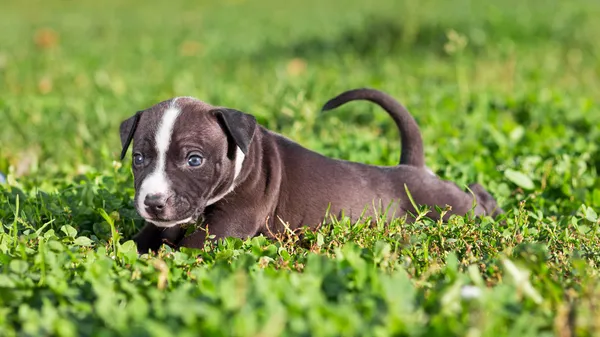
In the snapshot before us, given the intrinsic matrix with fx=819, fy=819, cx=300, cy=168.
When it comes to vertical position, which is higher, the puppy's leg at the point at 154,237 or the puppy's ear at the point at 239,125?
the puppy's ear at the point at 239,125

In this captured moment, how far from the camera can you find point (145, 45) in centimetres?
1252

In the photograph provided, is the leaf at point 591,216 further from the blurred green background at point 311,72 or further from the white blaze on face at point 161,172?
the white blaze on face at point 161,172

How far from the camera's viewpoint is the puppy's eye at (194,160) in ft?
12.9

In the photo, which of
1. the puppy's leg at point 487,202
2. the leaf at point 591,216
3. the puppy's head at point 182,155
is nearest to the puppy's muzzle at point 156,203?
the puppy's head at point 182,155

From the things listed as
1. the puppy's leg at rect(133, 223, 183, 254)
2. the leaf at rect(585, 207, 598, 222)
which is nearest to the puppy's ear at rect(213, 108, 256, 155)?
the puppy's leg at rect(133, 223, 183, 254)

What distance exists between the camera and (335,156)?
19.2 ft

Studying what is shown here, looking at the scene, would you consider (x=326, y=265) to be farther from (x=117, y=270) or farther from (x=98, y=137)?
(x=98, y=137)

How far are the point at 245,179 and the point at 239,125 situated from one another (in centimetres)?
39

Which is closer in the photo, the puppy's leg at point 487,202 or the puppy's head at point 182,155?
the puppy's head at point 182,155

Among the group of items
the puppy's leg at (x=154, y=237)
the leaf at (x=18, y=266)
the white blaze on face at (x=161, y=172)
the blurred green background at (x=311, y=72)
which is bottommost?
the blurred green background at (x=311, y=72)

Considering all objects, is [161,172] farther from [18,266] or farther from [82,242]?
[18,266]

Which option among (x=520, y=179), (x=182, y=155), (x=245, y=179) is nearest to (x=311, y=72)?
(x=520, y=179)

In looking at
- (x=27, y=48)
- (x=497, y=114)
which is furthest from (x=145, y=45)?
(x=497, y=114)

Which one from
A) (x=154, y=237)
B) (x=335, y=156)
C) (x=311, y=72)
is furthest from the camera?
(x=311, y=72)
